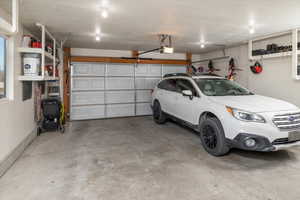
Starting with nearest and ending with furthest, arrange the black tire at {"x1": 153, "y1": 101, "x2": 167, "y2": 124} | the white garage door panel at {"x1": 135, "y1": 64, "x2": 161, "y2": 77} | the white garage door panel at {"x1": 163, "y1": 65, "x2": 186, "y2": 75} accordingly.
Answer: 1. the black tire at {"x1": 153, "y1": 101, "x2": 167, "y2": 124}
2. the white garage door panel at {"x1": 135, "y1": 64, "x2": 161, "y2": 77}
3. the white garage door panel at {"x1": 163, "y1": 65, "x2": 186, "y2": 75}

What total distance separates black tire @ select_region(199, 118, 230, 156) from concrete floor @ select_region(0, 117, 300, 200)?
0.15m

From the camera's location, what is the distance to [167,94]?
542 centimetres

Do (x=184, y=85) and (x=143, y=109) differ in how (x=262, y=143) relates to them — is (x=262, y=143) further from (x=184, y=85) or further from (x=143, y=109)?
(x=143, y=109)

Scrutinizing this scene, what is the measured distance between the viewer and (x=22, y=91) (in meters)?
3.86

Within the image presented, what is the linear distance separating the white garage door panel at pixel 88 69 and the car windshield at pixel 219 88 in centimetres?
433

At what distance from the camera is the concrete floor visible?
2236 mm

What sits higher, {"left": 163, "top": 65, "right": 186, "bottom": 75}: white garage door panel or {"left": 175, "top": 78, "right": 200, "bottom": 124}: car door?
{"left": 163, "top": 65, "right": 186, "bottom": 75}: white garage door panel

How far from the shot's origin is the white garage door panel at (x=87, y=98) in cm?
693

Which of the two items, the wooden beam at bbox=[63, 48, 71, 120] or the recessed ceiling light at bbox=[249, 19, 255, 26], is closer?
the recessed ceiling light at bbox=[249, 19, 255, 26]

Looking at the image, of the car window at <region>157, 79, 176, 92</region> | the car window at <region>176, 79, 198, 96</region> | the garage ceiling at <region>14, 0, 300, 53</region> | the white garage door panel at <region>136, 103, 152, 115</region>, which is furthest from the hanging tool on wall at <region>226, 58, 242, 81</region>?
the white garage door panel at <region>136, 103, 152, 115</region>

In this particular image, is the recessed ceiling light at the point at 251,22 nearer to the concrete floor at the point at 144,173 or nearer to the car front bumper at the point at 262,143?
the car front bumper at the point at 262,143

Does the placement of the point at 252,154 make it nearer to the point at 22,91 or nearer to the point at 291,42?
the point at 291,42

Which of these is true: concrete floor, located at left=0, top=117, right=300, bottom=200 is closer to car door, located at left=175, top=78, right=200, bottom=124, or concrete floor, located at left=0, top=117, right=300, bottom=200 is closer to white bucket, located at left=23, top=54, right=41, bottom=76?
car door, located at left=175, top=78, right=200, bottom=124

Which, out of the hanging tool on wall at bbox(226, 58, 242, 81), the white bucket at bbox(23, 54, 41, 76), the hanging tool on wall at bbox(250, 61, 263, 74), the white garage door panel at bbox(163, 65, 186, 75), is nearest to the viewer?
the white bucket at bbox(23, 54, 41, 76)
